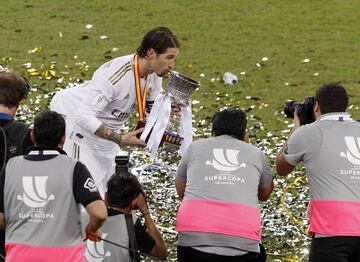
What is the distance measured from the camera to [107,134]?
893 cm

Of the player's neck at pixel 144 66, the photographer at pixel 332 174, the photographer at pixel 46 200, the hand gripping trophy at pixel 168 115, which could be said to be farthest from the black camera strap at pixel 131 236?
the player's neck at pixel 144 66

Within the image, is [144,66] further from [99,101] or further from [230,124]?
[230,124]

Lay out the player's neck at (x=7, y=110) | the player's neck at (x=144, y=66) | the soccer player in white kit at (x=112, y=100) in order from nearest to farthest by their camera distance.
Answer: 1. the player's neck at (x=7, y=110)
2. the soccer player in white kit at (x=112, y=100)
3. the player's neck at (x=144, y=66)

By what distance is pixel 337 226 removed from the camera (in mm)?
7523

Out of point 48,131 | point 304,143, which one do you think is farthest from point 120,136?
point 48,131

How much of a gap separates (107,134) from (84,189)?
2249 millimetres

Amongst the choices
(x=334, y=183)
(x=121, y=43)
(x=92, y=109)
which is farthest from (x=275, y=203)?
(x=121, y=43)

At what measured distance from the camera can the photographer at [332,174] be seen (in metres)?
7.54

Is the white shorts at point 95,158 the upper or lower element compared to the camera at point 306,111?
lower

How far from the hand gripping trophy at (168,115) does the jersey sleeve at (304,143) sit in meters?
1.18

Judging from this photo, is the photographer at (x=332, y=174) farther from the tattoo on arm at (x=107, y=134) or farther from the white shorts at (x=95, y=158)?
the white shorts at (x=95, y=158)

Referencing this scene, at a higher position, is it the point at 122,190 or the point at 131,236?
the point at 122,190

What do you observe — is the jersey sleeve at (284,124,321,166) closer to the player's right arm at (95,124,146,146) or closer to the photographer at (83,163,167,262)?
the photographer at (83,163,167,262)

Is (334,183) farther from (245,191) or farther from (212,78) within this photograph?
(212,78)
